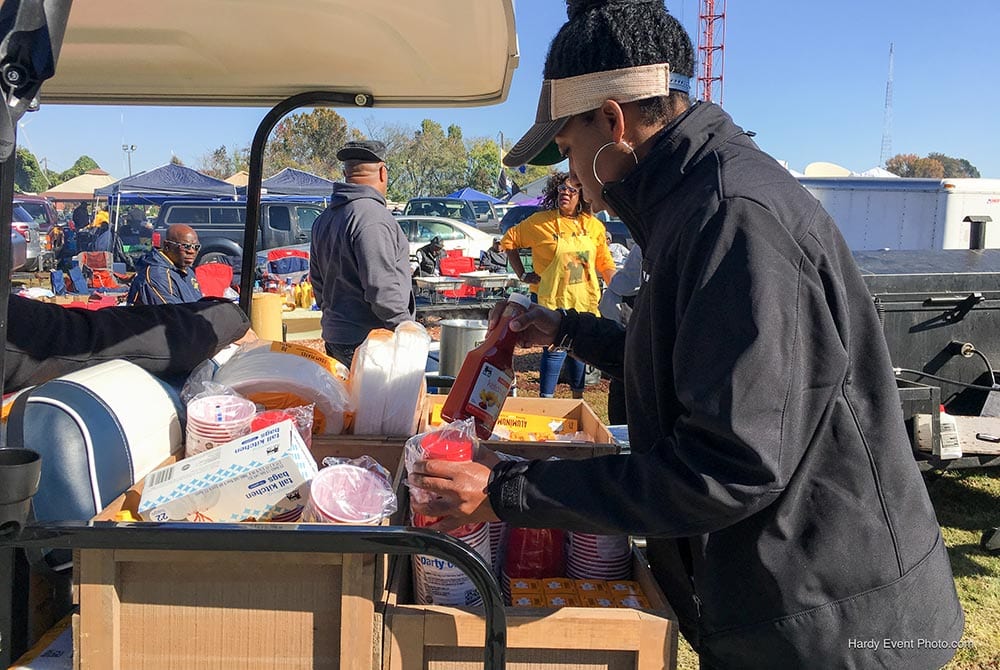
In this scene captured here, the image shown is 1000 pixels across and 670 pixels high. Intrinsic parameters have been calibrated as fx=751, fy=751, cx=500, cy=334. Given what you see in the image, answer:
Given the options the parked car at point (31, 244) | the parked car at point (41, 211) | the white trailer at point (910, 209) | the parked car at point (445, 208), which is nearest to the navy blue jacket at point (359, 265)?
the white trailer at point (910, 209)

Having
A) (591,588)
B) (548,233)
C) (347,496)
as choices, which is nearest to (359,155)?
(548,233)

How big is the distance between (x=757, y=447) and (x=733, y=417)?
7 cm

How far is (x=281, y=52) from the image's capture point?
7.40 ft

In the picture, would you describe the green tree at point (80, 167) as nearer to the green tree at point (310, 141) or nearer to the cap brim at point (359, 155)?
the green tree at point (310, 141)

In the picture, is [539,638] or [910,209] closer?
[539,638]

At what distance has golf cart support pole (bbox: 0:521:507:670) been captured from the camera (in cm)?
129

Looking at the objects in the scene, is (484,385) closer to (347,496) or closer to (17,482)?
(347,496)

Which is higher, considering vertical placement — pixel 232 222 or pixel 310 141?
pixel 310 141

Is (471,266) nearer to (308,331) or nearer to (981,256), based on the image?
(308,331)

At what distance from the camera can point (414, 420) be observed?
2.12 meters

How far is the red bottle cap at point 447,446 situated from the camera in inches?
59.1

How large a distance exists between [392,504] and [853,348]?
3.15 ft

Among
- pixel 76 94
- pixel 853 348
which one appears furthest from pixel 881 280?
pixel 76 94

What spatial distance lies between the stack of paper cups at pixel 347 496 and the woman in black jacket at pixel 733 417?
0.38ft
